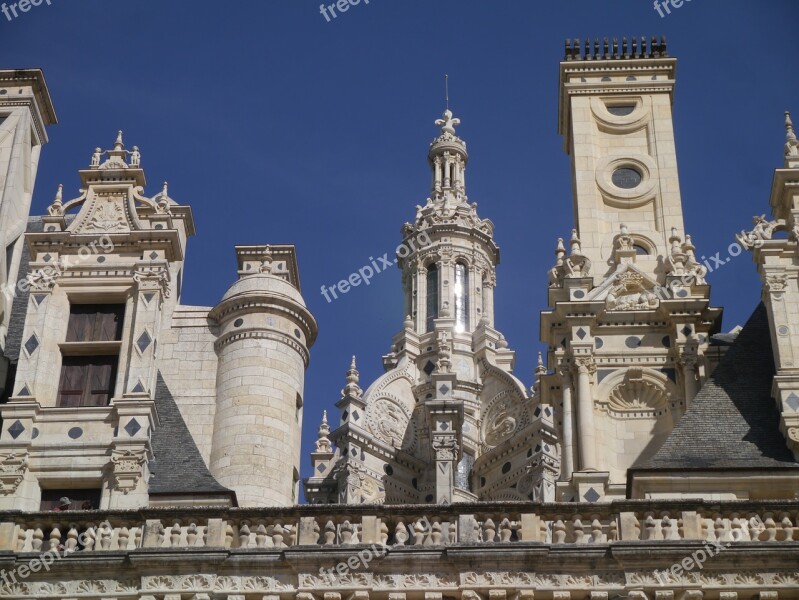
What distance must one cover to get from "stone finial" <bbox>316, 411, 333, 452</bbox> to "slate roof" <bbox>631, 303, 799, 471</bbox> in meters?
25.7

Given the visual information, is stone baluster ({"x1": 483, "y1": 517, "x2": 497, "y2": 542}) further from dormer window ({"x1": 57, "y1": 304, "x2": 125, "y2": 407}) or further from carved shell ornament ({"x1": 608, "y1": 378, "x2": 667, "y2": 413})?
carved shell ornament ({"x1": 608, "y1": 378, "x2": 667, "y2": 413})

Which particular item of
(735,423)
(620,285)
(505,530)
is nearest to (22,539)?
(505,530)

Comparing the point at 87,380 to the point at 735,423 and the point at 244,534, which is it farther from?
the point at 735,423

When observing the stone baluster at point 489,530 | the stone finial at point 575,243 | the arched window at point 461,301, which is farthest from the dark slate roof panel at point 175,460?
the arched window at point 461,301

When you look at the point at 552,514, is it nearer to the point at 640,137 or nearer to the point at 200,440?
the point at 200,440

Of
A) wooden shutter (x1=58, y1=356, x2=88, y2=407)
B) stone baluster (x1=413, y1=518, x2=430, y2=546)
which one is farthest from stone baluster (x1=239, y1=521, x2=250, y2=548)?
wooden shutter (x1=58, y1=356, x2=88, y2=407)

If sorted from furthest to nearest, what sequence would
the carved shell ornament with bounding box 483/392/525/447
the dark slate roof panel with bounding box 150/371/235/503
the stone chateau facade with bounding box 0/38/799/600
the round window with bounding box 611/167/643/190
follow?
the carved shell ornament with bounding box 483/392/525/447
the round window with bounding box 611/167/643/190
the dark slate roof panel with bounding box 150/371/235/503
the stone chateau facade with bounding box 0/38/799/600

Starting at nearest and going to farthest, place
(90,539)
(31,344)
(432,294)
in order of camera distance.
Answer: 1. (90,539)
2. (31,344)
3. (432,294)

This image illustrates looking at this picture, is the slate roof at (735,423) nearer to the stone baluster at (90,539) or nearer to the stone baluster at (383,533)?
the stone baluster at (383,533)

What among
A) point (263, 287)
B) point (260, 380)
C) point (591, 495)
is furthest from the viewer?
point (263, 287)

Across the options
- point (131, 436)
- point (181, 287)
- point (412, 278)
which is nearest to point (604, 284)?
point (181, 287)

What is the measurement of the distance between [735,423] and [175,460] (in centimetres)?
1031

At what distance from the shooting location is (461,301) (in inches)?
2729

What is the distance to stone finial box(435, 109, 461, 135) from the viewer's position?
245ft
